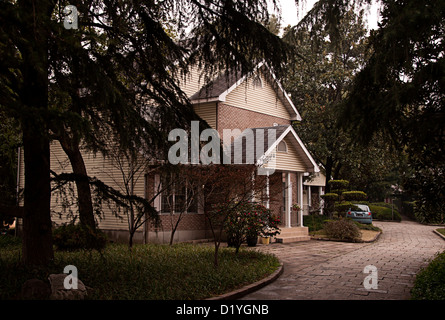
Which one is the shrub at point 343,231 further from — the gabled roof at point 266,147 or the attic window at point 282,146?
the attic window at point 282,146

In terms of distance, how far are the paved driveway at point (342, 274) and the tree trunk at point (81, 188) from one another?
11.0 ft

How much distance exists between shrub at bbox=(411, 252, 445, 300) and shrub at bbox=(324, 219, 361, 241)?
36.5ft

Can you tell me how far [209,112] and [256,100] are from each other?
3448 mm

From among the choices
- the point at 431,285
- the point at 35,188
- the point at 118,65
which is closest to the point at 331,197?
the point at 431,285

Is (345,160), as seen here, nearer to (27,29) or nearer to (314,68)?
(314,68)

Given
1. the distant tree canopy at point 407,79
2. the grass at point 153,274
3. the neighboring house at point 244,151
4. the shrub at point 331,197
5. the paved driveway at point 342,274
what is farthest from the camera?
the shrub at point 331,197

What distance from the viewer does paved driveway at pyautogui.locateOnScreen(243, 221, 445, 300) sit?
8.05 meters

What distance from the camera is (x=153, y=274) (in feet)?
28.1

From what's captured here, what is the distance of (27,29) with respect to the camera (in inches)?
199


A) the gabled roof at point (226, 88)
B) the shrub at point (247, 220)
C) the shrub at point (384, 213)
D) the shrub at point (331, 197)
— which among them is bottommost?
the shrub at point (384, 213)

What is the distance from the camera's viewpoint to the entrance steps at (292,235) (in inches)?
728

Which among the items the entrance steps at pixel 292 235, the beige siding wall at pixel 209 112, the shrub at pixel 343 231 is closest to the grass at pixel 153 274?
the entrance steps at pixel 292 235

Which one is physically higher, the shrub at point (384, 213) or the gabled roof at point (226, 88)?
the gabled roof at point (226, 88)

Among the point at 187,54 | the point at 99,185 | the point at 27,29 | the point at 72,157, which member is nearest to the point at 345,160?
the point at 72,157
